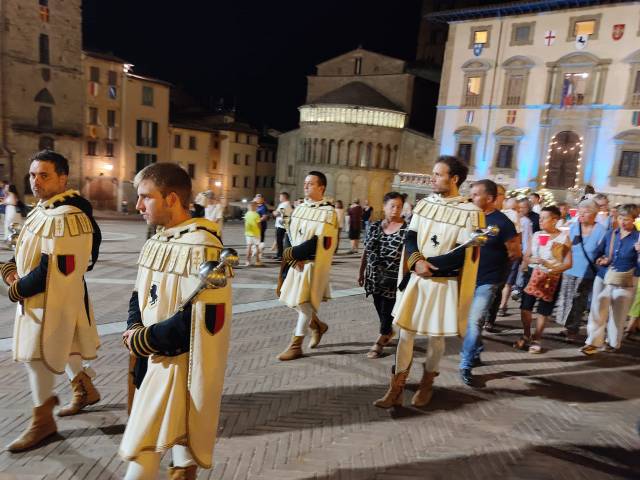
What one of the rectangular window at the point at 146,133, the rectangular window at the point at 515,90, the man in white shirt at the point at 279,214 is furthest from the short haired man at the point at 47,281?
the rectangular window at the point at 146,133

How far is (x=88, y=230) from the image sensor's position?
4.00 m

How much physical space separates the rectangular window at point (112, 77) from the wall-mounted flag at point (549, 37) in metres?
32.5

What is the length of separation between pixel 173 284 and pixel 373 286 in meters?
4.10

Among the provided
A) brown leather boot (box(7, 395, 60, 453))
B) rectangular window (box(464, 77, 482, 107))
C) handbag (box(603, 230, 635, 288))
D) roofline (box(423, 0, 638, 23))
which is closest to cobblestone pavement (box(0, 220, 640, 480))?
brown leather boot (box(7, 395, 60, 453))

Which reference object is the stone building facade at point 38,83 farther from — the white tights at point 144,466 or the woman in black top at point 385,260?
the white tights at point 144,466

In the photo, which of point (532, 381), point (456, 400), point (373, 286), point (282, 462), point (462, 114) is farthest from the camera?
point (462, 114)

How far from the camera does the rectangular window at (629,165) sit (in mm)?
28595

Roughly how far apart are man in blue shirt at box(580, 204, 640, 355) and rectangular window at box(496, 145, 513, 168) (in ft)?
91.0

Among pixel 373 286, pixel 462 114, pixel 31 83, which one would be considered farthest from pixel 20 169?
pixel 373 286

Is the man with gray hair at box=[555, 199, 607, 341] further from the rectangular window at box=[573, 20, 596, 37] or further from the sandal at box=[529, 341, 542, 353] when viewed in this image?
the rectangular window at box=[573, 20, 596, 37]

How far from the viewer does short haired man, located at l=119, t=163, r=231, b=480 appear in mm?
2688

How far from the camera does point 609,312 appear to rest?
290 inches

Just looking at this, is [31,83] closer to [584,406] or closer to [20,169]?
[20,169]

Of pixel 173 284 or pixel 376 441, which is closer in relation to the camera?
pixel 173 284
